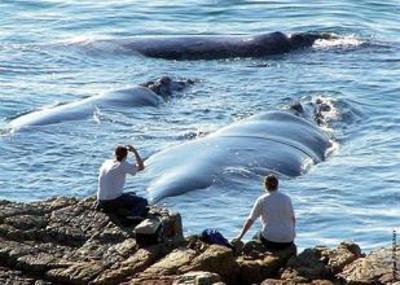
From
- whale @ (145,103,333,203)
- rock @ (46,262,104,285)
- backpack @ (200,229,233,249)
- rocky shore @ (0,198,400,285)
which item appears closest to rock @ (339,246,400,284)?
rocky shore @ (0,198,400,285)

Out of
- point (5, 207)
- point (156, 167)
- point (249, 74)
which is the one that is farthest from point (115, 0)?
point (5, 207)

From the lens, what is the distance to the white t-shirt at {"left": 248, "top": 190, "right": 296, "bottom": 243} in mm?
24562

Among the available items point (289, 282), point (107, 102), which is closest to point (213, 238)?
point (289, 282)

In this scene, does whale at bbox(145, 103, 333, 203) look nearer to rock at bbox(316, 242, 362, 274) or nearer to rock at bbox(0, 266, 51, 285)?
rock at bbox(316, 242, 362, 274)

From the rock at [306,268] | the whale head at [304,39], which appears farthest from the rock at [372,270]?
the whale head at [304,39]

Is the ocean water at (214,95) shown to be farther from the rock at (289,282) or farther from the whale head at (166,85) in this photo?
the rock at (289,282)

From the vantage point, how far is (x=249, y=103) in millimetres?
46844

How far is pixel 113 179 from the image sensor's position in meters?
26.5

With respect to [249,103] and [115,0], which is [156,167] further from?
[115,0]

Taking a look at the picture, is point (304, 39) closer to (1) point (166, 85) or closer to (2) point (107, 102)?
(1) point (166, 85)

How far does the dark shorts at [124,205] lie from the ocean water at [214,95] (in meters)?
4.91

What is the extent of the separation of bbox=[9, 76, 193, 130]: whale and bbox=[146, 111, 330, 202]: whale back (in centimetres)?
A: 577

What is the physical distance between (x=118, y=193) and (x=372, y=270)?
5.90m

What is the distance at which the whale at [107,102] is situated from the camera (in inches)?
1668
